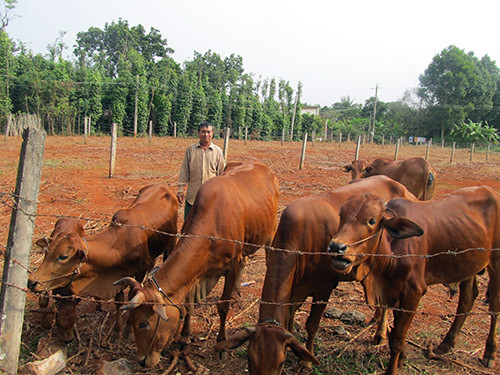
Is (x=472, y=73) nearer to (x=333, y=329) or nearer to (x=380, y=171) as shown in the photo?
(x=380, y=171)

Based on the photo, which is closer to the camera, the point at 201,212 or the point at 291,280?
the point at 291,280

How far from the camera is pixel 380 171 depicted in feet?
36.6

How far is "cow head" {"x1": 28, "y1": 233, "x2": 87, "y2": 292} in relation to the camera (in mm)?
3947

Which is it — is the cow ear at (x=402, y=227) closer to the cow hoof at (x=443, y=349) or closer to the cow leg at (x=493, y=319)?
the cow leg at (x=493, y=319)

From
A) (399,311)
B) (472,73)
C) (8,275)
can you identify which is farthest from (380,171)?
(472,73)

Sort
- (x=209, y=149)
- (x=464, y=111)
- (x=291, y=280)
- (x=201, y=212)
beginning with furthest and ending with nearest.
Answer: (x=464, y=111)
(x=209, y=149)
(x=201, y=212)
(x=291, y=280)

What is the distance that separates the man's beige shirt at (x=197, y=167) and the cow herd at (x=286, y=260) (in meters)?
0.89

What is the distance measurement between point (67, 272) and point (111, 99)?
126 feet

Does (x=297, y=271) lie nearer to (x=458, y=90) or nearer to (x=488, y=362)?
(x=488, y=362)

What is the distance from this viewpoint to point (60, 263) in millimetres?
4051

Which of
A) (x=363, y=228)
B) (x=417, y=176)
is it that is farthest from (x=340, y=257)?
(x=417, y=176)

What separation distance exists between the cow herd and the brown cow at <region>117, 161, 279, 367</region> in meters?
0.01

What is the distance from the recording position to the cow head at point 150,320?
11.9 feet

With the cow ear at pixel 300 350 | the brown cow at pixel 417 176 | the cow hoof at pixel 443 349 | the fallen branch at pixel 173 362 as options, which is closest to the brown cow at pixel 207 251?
the fallen branch at pixel 173 362
